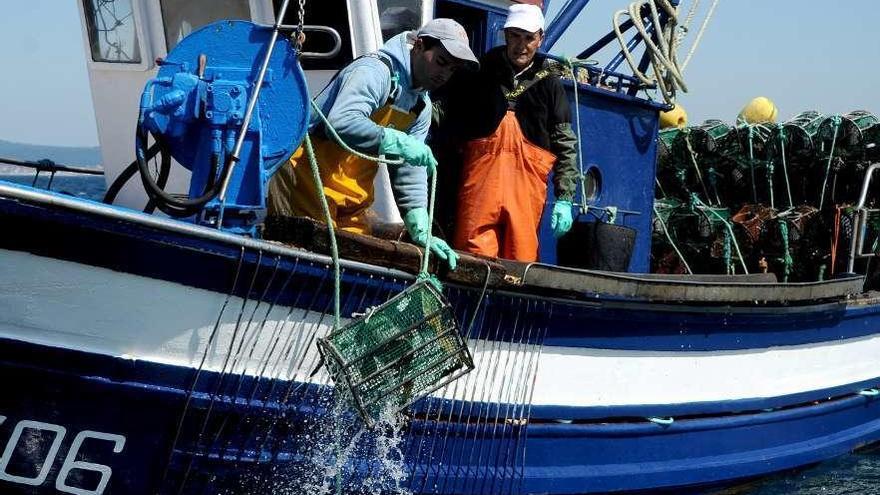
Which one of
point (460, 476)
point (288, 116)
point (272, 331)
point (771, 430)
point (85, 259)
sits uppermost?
point (288, 116)

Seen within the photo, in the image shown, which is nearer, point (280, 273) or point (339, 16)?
point (280, 273)

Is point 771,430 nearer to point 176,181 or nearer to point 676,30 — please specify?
point 676,30

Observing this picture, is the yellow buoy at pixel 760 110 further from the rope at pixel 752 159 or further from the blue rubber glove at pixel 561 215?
the blue rubber glove at pixel 561 215

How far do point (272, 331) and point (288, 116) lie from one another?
3.08 feet

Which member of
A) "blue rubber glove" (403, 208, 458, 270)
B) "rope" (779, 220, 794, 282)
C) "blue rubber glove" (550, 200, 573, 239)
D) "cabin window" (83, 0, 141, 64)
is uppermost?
"cabin window" (83, 0, 141, 64)

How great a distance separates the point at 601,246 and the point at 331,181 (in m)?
2.21

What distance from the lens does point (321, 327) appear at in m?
4.73

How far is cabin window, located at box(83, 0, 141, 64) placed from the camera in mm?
6195

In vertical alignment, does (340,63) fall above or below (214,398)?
above

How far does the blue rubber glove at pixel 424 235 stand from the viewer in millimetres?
4875

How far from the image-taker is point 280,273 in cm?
452

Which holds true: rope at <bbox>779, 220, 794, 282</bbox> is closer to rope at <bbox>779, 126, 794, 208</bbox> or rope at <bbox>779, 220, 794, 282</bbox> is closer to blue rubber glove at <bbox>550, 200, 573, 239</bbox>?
rope at <bbox>779, 126, 794, 208</bbox>

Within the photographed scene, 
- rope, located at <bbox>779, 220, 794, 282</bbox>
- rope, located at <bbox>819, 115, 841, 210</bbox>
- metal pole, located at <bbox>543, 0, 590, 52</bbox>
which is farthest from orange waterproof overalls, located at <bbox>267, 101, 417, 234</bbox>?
rope, located at <bbox>819, 115, 841, 210</bbox>

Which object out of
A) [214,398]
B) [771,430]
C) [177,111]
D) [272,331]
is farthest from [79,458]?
[771,430]
